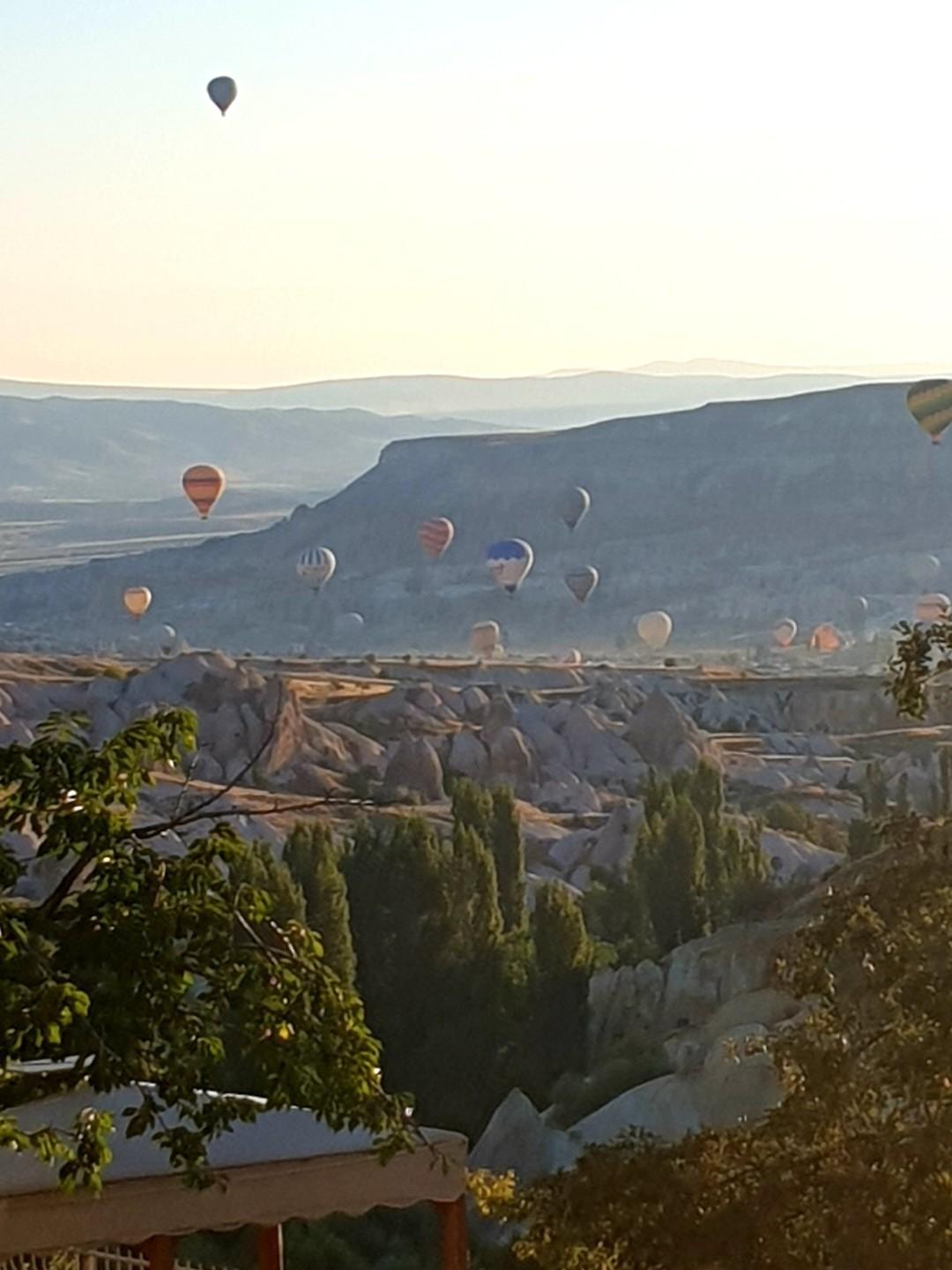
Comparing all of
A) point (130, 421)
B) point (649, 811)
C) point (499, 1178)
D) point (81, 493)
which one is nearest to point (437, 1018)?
point (649, 811)

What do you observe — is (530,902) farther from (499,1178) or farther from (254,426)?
(254,426)

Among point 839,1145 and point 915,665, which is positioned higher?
point 915,665

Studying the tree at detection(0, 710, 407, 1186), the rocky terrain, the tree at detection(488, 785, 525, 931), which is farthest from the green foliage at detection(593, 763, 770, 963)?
the tree at detection(0, 710, 407, 1186)

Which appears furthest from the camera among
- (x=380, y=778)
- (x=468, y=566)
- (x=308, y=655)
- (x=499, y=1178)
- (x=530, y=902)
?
(x=468, y=566)

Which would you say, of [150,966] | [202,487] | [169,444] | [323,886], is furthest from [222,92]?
[169,444]

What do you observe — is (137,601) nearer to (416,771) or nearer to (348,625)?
(348,625)

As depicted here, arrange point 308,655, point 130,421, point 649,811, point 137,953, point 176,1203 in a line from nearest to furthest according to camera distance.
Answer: point 137,953
point 176,1203
point 649,811
point 308,655
point 130,421

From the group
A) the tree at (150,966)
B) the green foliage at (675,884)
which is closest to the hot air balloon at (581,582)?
the green foliage at (675,884)
